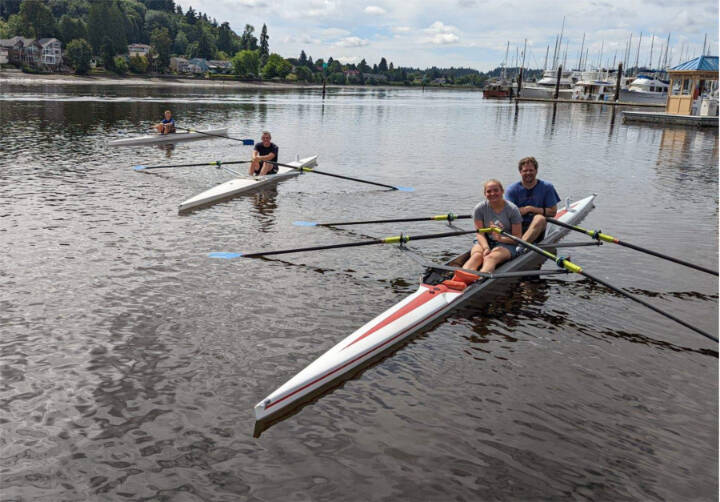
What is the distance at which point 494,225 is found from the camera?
1047cm

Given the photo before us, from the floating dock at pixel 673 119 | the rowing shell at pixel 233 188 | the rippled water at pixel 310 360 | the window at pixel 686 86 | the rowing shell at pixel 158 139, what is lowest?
the rippled water at pixel 310 360

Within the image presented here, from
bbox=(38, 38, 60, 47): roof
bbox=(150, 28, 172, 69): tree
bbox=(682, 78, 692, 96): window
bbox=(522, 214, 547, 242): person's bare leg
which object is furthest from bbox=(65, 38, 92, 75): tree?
bbox=(522, 214, 547, 242): person's bare leg

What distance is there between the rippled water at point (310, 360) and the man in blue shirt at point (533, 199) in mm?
1360

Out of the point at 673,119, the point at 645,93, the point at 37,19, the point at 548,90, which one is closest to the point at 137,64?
the point at 37,19

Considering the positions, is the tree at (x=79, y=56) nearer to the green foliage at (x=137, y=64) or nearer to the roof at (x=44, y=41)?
the roof at (x=44, y=41)

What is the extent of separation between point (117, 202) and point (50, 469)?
1249 cm

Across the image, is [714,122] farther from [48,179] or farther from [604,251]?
[48,179]

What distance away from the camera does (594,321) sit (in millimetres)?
9477

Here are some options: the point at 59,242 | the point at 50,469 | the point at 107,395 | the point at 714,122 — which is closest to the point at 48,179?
the point at 59,242

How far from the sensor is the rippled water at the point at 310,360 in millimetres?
5578

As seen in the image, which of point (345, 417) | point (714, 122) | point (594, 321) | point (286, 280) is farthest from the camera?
point (714, 122)

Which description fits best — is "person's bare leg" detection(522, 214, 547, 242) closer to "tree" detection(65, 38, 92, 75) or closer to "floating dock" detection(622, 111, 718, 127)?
"floating dock" detection(622, 111, 718, 127)

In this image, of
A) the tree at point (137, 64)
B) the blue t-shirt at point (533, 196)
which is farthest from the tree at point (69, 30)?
the blue t-shirt at point (533, 196)

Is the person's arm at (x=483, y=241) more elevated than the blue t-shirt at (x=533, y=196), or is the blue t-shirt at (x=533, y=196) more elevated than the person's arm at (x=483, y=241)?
the blue t-shirt at (x=533, y=196)
